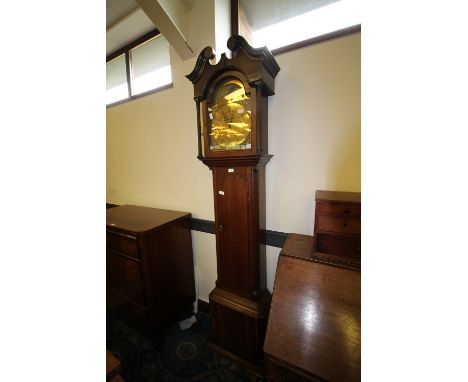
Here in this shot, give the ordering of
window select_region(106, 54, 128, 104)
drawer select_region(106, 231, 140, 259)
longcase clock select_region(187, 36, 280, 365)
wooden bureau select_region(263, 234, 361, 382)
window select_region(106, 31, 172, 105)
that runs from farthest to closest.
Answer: window select_region(106, 54, 128, 104)
window select_region(106, 31, 172, 105)
drawer select_region(106, 231, 140, 259)
longcase clock select_region(187, 36, 280, 365)
wooden bureau select_region(263, 234, 361, 382)

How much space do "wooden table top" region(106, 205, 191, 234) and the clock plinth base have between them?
2.24ft

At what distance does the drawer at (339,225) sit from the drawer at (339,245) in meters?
0.03

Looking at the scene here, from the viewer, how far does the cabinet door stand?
115 cm

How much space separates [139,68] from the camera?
6.27 feet

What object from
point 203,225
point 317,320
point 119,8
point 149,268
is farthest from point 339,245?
point 119,8

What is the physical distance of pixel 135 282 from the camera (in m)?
1.40

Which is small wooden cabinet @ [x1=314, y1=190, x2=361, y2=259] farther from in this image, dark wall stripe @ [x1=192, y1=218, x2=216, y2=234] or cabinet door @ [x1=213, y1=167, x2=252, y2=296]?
dark wall stripe @ [x1=192, y1=218, x2=216, y2=234]

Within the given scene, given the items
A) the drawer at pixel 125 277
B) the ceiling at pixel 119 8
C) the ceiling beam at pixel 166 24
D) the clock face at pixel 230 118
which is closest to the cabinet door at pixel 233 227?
the clock face at pixel 230 118

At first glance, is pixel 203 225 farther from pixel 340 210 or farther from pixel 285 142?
pixel 340 210

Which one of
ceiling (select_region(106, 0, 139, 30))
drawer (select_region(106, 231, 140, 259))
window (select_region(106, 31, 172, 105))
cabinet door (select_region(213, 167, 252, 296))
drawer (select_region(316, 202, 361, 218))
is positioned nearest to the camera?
drawer (select_region(316, 202, 361, 218))

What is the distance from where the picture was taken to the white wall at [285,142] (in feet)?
3.54

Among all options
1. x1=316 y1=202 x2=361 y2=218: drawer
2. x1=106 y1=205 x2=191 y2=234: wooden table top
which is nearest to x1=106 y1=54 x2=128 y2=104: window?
x1=106 y1=205 x2=191 y2=234: wooden table top

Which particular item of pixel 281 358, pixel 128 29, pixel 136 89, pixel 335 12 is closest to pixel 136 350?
pixel 281 358

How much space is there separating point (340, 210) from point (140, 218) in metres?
1.51
